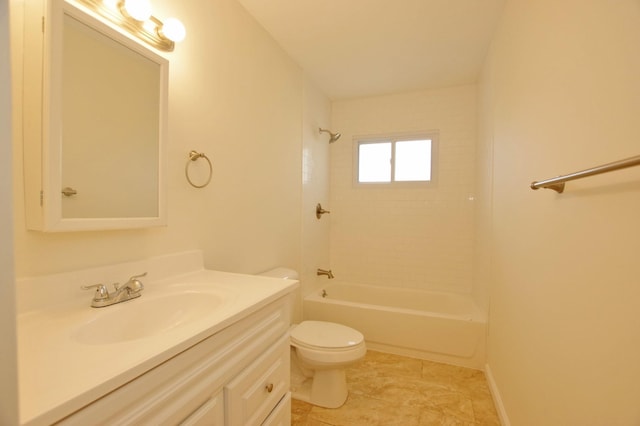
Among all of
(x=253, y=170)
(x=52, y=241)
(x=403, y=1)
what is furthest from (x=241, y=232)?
(x=403, y=1)

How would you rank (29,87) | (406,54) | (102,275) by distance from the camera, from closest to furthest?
(29,87), (102,275), (406,54)

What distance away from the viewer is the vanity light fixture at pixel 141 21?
997 millimetres

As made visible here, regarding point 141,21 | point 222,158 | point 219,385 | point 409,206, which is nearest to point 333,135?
point 409,206

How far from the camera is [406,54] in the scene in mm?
2279

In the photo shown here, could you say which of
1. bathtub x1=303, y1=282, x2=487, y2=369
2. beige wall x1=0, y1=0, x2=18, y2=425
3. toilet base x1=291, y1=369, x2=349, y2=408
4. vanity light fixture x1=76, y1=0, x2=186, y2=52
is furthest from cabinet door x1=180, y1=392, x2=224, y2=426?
bathtub x1=303, y1=282, x2=487, y2=369

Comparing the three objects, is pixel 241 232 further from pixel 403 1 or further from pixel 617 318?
pixel 403 1

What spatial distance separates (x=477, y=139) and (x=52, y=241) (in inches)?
122

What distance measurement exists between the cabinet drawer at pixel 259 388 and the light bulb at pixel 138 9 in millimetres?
1349

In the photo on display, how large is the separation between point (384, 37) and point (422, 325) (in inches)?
88.9

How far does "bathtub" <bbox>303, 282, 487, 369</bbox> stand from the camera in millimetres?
2131

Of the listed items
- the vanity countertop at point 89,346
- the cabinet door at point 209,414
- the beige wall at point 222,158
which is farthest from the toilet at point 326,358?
the cabinet door at point 209,414

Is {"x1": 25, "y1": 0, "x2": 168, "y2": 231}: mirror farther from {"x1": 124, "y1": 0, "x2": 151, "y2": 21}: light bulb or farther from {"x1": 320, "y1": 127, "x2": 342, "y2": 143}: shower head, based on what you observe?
{"x1": 320, "y1": 127, "x2": 342, "y2": 143}: shower head

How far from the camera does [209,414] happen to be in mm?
747

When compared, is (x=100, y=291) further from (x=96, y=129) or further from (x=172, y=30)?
(x=172, y=30)
